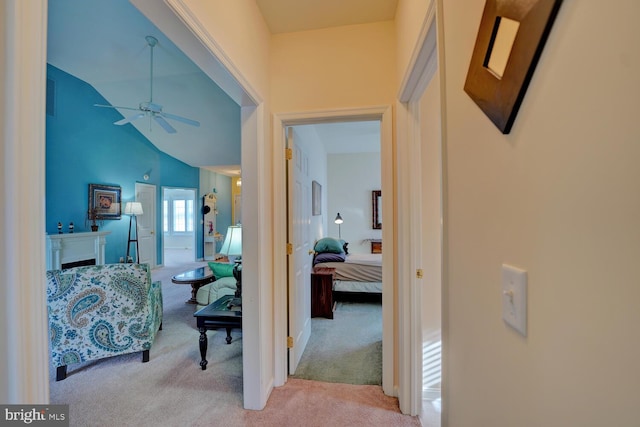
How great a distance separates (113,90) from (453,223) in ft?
20.7

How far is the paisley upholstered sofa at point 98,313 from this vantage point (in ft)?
6.89

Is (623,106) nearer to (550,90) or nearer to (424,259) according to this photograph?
(550,90)

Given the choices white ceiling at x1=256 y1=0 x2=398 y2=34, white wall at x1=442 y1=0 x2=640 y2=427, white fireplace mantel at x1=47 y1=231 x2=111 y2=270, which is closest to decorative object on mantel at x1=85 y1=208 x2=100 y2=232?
white fireplace mantel at x1=47 y1=231 x2=111 y2=270

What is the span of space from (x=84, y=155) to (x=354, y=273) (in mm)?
5105

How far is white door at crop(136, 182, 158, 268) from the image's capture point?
6.09m

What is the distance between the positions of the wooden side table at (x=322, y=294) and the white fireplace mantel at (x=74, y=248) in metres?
4.13

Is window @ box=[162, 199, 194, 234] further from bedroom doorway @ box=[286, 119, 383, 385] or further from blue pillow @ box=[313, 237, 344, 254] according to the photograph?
blue pillow @ box=[313, 237, 344, 254]

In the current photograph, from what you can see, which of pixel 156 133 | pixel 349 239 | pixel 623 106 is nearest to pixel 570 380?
pixel 623 106

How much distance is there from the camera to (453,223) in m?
0.86

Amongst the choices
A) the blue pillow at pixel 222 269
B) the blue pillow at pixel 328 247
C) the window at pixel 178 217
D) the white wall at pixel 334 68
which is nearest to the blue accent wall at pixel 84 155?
the window at pixel 178 217

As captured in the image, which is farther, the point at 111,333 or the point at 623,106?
the point at 111,333

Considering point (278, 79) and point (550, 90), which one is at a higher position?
point (278, 79)

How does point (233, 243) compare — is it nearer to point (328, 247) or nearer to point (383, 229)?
point (383, 229)

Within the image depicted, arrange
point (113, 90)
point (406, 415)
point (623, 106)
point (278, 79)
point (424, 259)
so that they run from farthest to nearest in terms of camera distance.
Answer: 1. point (113, 90)
2. point (278, 79)
3. point (424, 259)
4. point (406, 415)
5. point (623, 106)
